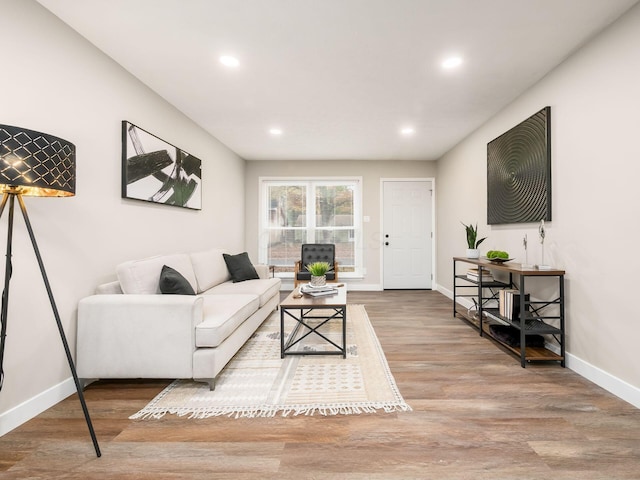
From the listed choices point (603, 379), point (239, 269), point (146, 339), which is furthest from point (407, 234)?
point (146, 339)

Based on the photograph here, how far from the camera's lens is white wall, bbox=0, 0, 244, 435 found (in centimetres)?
176

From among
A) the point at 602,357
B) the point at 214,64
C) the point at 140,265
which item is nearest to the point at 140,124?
the point at 214,64

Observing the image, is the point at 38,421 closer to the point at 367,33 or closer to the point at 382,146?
the point at 367,33

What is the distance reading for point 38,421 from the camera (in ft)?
5.87

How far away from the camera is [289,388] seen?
216 centimetres

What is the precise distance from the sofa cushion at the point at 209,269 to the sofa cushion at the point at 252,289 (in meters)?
0.08

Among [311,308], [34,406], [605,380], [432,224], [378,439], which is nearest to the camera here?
[378,439]

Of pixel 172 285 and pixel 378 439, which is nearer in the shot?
pixel 378 439

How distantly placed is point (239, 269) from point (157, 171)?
1.46 meters

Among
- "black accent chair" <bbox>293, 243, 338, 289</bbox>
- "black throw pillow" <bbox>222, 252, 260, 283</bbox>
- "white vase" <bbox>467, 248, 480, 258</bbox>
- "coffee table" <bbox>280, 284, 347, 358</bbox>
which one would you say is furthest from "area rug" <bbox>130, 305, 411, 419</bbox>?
"black accent chair" <bbox>293, 243, 338, 289</bbox>

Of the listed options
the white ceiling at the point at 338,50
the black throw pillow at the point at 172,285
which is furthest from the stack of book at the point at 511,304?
the black throw pillow at the point at 172,285

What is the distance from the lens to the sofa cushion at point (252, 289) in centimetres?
325

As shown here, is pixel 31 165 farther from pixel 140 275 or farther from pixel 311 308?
pixel 311 308

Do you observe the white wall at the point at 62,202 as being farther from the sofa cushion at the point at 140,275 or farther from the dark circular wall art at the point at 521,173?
the dark circular wall art at the point at 521,173
